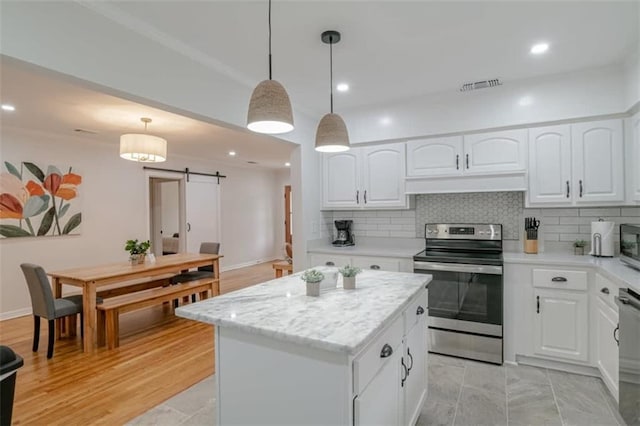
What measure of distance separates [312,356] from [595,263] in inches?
97.8

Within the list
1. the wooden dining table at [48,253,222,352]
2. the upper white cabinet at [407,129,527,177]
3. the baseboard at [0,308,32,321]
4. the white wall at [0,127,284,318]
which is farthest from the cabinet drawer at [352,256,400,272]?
the baseboard at [0,308,32,321]

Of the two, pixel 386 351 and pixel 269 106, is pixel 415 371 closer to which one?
pixel 386 351

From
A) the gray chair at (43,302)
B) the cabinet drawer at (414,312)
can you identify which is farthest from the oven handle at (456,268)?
the gray chair at (43,302)

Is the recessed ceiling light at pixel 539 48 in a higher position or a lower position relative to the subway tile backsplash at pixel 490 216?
higher

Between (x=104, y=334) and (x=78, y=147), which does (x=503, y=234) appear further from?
(x=78, y=147)

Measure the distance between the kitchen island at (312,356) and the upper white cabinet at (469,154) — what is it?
192cm

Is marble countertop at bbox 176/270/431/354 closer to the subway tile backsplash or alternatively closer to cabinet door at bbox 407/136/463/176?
cabinet door at bbox 407/136/463/176

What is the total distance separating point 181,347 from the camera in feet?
11.1

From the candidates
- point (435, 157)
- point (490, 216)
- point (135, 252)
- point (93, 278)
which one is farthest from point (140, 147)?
point (490, 216)

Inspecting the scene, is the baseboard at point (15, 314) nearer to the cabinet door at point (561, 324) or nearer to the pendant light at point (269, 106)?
the pendant light at point (269, 106)

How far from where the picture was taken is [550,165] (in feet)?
9.86

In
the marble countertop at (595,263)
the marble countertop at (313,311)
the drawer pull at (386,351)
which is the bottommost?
the drawer pull at (386,351)

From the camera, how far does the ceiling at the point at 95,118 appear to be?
2920mm

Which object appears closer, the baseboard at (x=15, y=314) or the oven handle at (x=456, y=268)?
the oven handle at (x=456, y=268)
